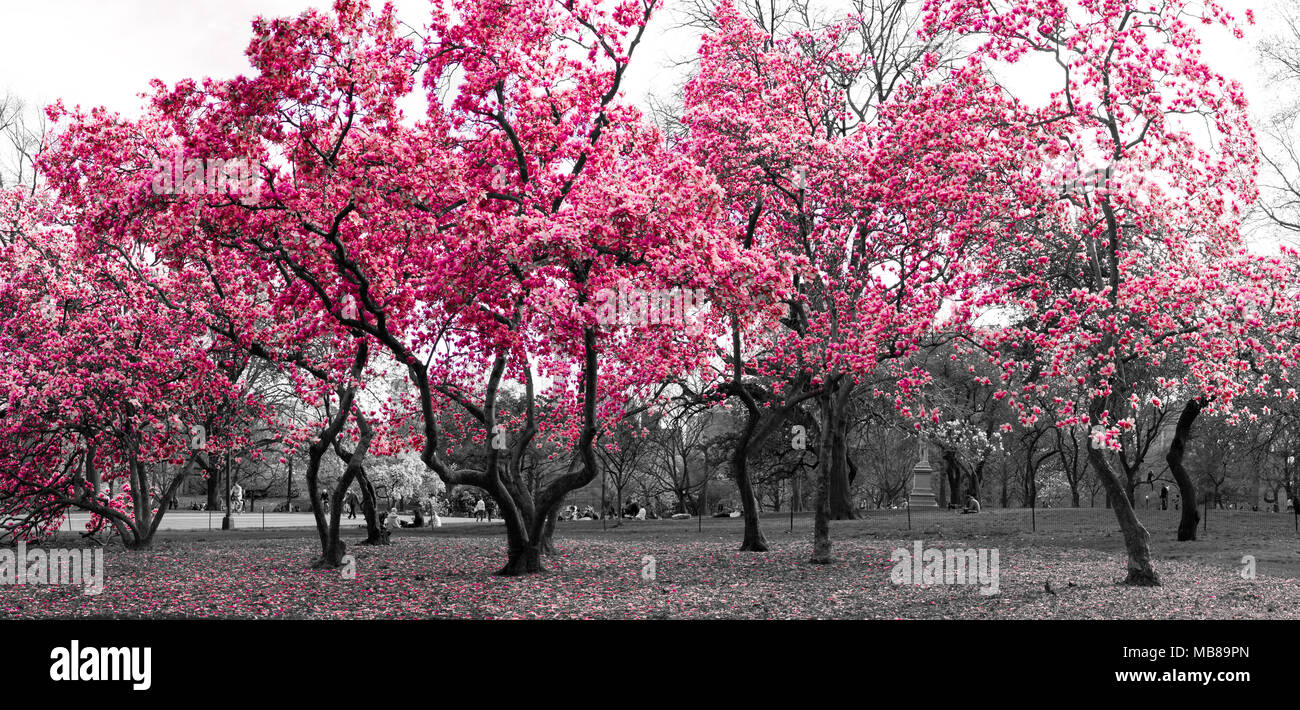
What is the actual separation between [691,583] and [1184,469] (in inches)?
493

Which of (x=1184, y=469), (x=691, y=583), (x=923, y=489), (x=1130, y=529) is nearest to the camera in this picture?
(x=1130, y=529)

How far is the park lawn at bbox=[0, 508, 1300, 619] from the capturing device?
1141 centimetres

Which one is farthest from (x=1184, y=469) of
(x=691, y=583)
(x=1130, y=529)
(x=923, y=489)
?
(x=923, y=489)

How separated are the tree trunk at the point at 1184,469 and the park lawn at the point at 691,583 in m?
0.54

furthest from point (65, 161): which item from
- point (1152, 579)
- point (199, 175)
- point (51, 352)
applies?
point (1152, 579)

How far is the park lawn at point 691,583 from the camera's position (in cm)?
1141

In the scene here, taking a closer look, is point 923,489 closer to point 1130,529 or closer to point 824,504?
point 824,504

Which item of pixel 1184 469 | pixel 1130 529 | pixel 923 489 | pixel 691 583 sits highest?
pixel 1184 469

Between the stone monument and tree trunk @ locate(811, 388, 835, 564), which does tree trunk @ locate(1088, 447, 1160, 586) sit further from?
the stone monument

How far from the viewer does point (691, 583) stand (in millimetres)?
14250

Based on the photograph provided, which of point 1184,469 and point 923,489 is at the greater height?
point 1184,469

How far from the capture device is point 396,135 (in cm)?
1142

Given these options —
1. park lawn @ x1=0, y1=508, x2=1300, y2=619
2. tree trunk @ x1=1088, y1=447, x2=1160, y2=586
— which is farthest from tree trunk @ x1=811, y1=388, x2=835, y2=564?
tree trunk @ x1=1088, y1=447, x2=1160, y2=586
